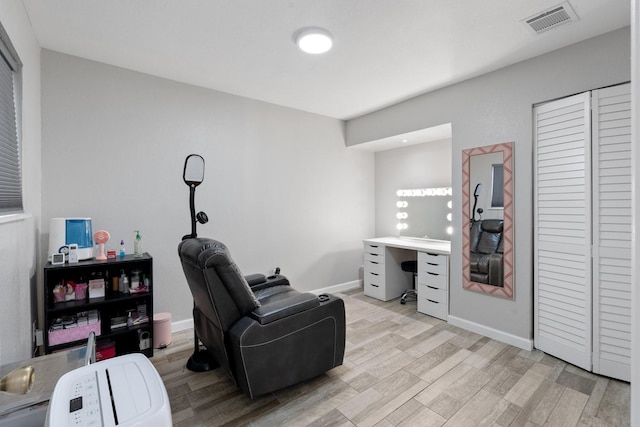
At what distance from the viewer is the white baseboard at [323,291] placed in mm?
3049

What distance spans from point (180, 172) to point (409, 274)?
127 inches

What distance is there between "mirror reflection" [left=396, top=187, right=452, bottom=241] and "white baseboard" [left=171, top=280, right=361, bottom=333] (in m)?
1.07

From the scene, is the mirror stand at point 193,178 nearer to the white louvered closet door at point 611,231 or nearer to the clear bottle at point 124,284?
the clear bottle at point 124,284

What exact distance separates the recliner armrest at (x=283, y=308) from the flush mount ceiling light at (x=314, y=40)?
1889 mm

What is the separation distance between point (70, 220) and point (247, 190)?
1.65 meters

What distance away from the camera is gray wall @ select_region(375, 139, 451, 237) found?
4.01m

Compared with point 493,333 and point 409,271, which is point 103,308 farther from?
point 493,333

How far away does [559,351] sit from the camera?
2.47 m

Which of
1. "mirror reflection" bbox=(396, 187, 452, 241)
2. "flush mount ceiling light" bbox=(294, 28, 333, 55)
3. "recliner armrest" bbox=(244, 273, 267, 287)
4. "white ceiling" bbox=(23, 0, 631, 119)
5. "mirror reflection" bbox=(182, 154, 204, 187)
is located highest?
"white ceiling" bbox=(23, 0, 631, 119)

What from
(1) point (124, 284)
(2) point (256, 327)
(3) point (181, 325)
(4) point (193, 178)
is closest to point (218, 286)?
(2) point (256, 327)

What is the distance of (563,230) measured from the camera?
2430 millimetres

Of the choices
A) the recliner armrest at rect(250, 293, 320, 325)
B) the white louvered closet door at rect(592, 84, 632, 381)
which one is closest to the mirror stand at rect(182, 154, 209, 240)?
the recliner armrest at rect(250, 293, 320, 325)

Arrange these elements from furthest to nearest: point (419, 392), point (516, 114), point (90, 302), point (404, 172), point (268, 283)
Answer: point (404, 172) < point (268, 283) < point (516, 114) < point (90, 302) < point (419, 392)

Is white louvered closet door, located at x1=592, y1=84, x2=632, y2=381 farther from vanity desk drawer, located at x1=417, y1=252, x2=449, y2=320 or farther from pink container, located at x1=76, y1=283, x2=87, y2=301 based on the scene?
pink container, located at x1=76, y1=283, x2=87, y2=301
